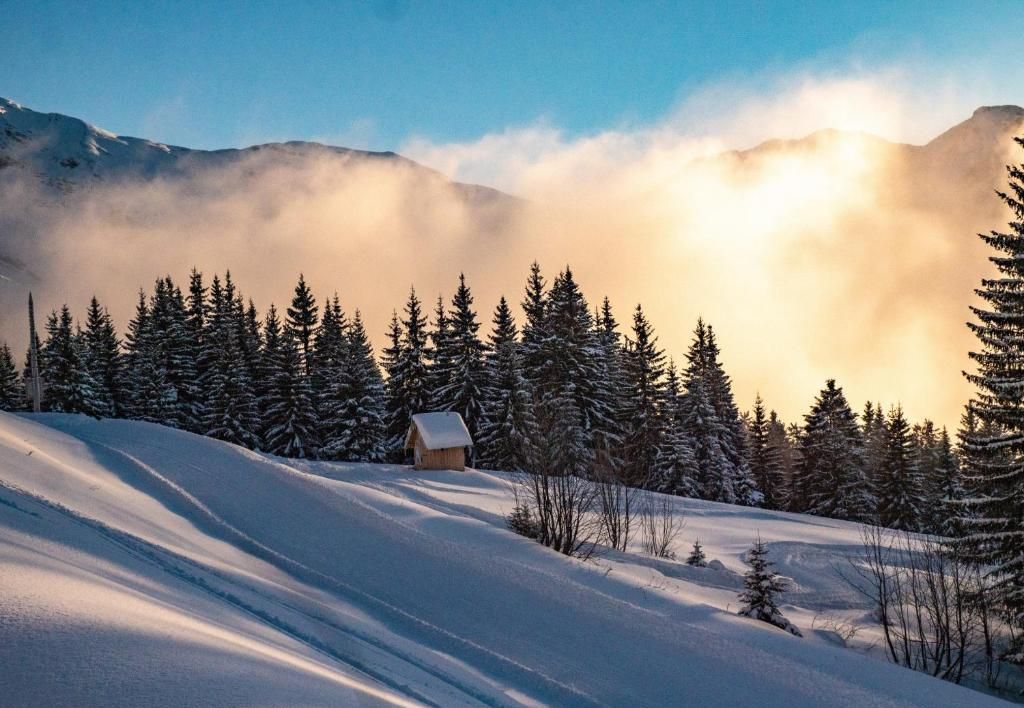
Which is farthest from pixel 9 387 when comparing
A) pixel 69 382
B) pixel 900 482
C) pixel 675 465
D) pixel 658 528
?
pixel 900 482

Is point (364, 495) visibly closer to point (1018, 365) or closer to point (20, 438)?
point (20, 438)

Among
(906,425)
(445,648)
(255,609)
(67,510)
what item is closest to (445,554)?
(445,648)

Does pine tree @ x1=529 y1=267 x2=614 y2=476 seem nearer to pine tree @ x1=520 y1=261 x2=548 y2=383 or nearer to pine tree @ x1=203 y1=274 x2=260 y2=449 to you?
pine tree @ x1=520 y1=261 x2=548 y2=383

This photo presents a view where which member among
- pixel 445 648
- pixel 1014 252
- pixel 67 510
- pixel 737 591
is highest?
pixel 1014 252

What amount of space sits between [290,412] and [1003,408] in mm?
40032

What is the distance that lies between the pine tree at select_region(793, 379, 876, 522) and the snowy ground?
3070cm

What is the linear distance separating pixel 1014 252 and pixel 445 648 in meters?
15.9

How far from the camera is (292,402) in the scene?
44.5 m

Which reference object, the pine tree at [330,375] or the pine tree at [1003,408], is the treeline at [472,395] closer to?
the pine tree at [330,375]

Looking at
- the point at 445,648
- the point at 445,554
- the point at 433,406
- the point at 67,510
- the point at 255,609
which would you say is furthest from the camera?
the point at 433,406

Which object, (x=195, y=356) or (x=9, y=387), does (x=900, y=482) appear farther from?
(x=9, y=387)

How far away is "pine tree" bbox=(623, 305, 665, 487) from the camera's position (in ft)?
148

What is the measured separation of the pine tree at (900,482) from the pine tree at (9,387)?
66.4 metres

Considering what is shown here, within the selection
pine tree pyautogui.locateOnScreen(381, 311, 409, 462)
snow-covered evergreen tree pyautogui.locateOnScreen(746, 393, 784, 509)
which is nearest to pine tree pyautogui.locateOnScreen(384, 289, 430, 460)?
pine tree pyautogui.locateOnScreen(381, 311, 409, 462)
